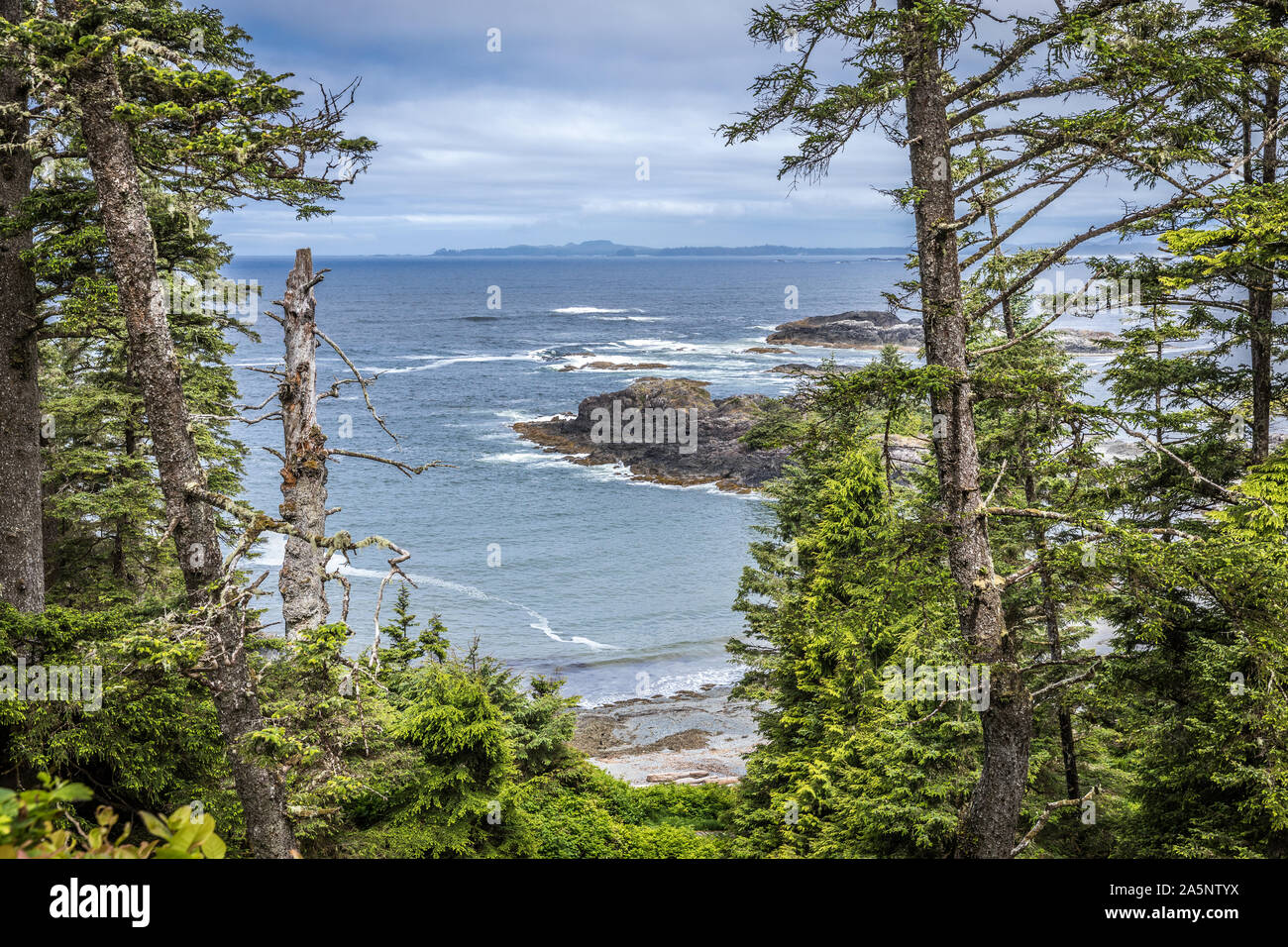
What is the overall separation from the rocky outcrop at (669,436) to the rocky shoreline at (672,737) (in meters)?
22.0

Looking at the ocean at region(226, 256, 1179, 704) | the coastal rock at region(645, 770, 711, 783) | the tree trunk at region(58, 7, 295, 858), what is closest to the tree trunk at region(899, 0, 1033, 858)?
the ocean at region(226, 256, 1179, 704)

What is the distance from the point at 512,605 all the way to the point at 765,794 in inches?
847

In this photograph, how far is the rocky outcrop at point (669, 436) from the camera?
165 feet

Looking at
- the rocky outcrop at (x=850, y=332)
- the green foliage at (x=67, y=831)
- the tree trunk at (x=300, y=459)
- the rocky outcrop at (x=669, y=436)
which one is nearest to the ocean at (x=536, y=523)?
the tree trunk at (x=300, y=459)

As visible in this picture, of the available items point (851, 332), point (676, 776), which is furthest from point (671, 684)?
point (851, 332)

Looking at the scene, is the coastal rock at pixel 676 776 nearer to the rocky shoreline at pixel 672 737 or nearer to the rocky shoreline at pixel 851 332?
the rocky shoreline at pixel 672 737

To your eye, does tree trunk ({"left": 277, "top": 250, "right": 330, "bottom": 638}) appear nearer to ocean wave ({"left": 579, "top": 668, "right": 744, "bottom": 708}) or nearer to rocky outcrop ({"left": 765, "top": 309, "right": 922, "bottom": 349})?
ocean wave ({"left": 579, "top": 668, "right": 744, "bottom": 708})

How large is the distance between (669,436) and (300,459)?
44785mm

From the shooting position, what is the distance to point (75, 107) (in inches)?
255

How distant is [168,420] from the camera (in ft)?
23.3

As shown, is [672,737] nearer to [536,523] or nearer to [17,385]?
[17,385]
